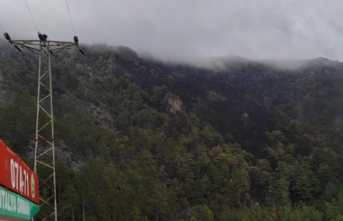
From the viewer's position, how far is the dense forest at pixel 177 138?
6184 centimetres

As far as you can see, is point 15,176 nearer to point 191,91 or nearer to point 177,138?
point 177,138

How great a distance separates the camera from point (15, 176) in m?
6.70

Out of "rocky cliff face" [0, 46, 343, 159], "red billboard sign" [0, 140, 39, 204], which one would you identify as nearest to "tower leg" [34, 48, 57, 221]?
"red billboard sign" [0, 140, 39, 204]

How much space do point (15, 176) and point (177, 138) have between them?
4007 inches

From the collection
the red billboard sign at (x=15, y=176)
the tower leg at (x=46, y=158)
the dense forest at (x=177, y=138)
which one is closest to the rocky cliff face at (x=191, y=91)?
the dense forest at (x=177, y=138)

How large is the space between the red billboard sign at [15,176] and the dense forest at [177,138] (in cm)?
4215

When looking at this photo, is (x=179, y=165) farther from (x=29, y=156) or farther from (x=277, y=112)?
(x=277, y=112)

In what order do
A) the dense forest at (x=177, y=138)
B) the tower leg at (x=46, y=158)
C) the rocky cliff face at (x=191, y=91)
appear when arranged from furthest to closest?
the rocky cliff face at (x=191, y=91) < the dense forest at (x=177, y=138) < the tower leg at (x=46, y=158)

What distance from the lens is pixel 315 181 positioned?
271ft

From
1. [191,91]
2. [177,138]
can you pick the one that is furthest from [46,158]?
[191,91]

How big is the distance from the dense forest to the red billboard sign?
42.2 m

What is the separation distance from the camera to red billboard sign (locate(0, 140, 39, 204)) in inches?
225

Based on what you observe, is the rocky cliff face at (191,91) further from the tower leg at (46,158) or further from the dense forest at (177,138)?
the tower leg at (46,158)

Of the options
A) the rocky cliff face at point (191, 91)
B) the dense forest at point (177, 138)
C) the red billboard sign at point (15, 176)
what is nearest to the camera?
the red billboard sign at point (15, 176)
